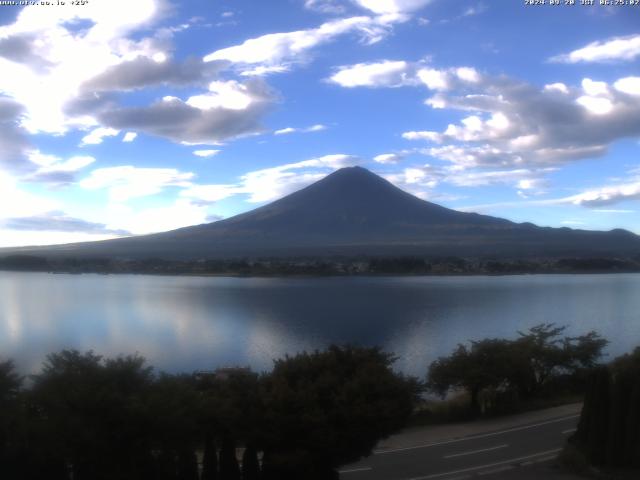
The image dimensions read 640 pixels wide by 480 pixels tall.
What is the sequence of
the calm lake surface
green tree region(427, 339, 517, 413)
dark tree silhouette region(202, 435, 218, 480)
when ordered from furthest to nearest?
the calm lake surface < green tree region(427, 339, 517, 413) < dark tree silhouette region(202, 435, 218, 480)

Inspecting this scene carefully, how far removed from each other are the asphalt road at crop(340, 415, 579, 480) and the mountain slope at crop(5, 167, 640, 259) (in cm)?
6943

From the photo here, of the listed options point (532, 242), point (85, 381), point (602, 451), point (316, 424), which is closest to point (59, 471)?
point (85, 381)

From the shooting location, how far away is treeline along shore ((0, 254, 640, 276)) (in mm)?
69188

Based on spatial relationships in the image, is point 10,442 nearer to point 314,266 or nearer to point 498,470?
point 498,470

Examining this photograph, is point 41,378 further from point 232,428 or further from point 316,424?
point 316,424

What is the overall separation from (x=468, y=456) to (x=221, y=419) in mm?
4704

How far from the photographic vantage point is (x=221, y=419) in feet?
28.7

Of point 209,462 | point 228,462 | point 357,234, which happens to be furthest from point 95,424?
point 357,234

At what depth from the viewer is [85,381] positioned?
8.12 m

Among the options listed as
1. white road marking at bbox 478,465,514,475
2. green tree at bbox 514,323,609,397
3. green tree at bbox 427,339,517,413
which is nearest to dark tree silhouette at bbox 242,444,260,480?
white road marking at bbox 478,465,514,475

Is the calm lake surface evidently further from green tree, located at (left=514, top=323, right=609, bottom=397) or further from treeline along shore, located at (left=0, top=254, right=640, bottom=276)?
treeline along shore, located at (left=0, top=254, right=640, bottom=276)

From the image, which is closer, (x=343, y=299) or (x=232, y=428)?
(x=232, y=428)

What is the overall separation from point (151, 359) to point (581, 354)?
37.2 ft

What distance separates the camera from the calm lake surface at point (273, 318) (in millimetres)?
23078
